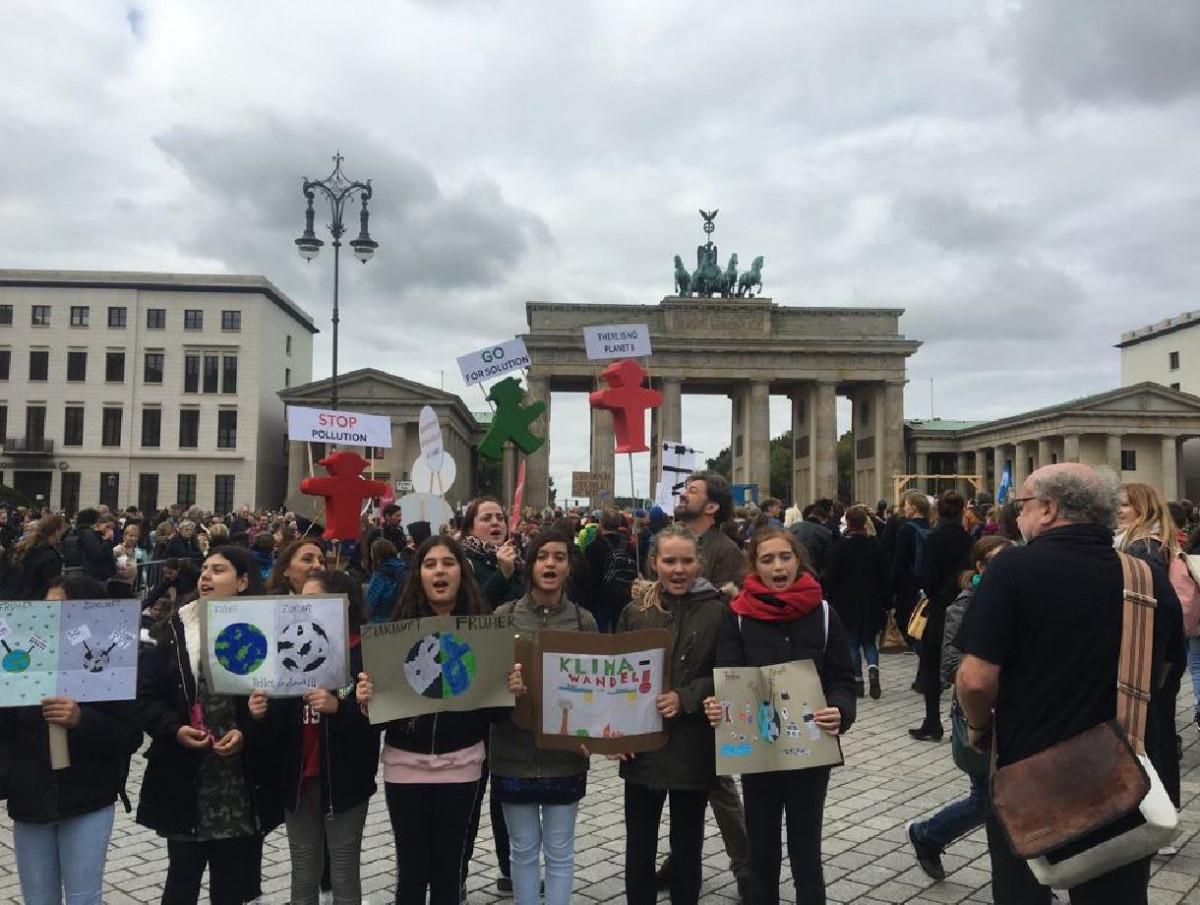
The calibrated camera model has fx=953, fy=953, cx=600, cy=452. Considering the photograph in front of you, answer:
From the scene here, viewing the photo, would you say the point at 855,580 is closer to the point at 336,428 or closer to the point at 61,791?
the point at 336,428

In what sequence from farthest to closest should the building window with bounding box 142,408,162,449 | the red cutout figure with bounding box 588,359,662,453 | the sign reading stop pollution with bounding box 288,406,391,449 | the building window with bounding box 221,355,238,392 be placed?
1. the building window with bounding box 142,408,162,449
2. the building window with bounding box 221,355,238,392
3. the sign reading stop pollution with bounding box 288,406,391,449
4. the red cutout figure with bounding box 588,359,662,453

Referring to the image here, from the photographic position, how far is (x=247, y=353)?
63062 mm

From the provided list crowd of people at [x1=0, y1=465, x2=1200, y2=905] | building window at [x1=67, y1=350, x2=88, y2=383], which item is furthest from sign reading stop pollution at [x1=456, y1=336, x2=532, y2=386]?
building window at [x1=67, y1=350, x2=88, y2=383]

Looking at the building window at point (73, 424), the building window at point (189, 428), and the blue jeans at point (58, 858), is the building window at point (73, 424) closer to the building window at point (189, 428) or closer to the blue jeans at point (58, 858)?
the building window at point (189, 428)

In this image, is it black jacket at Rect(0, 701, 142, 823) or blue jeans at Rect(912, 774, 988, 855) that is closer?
black jacket at Rect(0, 701, 142, 823)

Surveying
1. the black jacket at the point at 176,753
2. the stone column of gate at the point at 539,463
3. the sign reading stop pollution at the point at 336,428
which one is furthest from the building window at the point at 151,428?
the black jacket at the point at 176,753

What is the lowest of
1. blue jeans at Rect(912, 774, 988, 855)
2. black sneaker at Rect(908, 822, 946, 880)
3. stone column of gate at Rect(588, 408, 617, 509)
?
black sneaker at Rect(908, 822, 946, 880)

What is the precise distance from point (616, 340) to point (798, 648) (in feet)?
26.5

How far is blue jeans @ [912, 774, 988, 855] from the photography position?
541cm

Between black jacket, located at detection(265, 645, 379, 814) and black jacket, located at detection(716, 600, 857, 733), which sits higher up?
black jacket, located at detection(716, 600, 857, 733)

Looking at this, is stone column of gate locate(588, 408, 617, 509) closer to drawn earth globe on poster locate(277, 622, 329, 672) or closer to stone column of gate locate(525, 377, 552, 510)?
stone column of gate locate(525, 377, 552, 510)

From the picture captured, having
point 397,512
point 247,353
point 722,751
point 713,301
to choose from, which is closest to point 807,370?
point 713,301

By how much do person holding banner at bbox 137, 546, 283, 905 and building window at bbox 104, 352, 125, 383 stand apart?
6578 centimetres

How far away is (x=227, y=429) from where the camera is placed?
6338 centimetres
